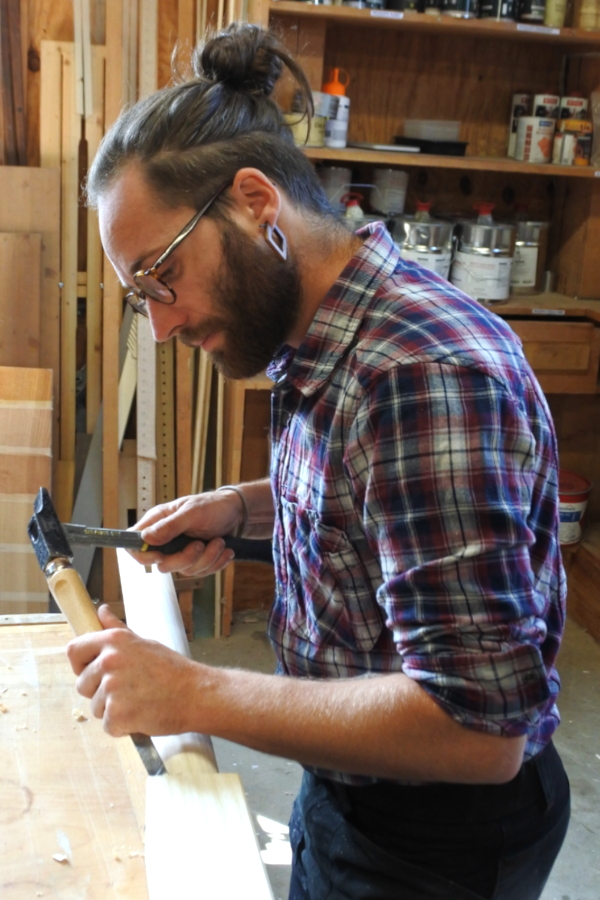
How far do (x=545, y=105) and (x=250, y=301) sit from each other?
239cm

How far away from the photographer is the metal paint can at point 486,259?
304cm

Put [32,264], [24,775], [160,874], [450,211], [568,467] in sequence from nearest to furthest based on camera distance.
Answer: [160,874], [24,775], [32,264], [450,211], [568,467]

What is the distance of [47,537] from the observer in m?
1.32

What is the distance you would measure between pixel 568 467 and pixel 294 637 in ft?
9.30

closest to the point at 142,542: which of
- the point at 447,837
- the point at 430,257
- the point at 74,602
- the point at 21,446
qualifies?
the point at 74,602

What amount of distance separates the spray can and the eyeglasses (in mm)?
1917

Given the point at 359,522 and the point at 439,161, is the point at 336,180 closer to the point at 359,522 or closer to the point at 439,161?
the point at 439,161

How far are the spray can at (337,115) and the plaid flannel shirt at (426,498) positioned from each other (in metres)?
1.92

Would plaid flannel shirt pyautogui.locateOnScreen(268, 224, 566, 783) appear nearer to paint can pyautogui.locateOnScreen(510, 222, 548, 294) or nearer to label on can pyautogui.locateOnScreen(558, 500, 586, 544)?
paint can pyautogui.locateOnScreen(510, 222, 548, 294)

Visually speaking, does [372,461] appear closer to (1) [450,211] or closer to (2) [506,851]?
(2) [506,851]

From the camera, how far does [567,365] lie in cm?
316

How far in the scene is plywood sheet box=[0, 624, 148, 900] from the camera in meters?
0.96

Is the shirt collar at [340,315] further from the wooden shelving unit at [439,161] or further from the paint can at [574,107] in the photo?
the paint can at [574,107]

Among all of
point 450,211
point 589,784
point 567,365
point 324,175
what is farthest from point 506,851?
point 450,211
